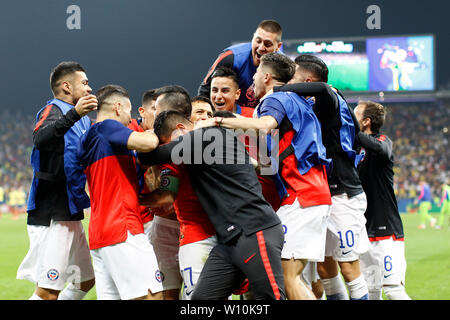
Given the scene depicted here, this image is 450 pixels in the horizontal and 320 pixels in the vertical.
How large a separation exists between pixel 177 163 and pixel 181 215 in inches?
19.7

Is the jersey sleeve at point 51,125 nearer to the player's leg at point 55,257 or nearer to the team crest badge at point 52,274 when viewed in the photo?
the player's leg at point 55,257

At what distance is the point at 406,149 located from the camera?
102ft

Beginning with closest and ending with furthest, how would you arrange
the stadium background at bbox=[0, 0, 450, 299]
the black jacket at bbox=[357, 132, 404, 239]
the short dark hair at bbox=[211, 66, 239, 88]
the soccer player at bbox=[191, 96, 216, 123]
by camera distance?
Answer: the soccer player at bbox=[191, 96, 216, 123], the short dark hair at bbox=[211, 66, 239, 88], the black jacket at bbox=[357, 132, 404, 239], the stadium background at bbox=[0, 0, 450, 299]

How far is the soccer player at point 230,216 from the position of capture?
305 centimetres

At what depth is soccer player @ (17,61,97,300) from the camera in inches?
171

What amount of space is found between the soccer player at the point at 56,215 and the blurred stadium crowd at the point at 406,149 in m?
23.7

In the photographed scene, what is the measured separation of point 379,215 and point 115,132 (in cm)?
309

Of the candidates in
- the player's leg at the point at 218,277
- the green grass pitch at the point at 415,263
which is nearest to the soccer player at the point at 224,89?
the player's leg at the point at 218,277

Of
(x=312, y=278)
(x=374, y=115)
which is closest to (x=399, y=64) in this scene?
(x=374, y=115)

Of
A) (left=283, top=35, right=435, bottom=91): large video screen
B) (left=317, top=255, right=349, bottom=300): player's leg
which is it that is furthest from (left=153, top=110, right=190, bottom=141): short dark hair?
(left=283, top=35, right=435, bottom=91): large video screen

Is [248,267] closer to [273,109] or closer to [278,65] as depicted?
[273,109]

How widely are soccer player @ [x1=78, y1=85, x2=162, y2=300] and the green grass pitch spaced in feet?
13.8

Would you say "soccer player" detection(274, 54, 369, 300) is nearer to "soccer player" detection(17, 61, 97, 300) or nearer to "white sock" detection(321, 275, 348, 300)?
"white sock" detection(321, 275, 348, 300)
